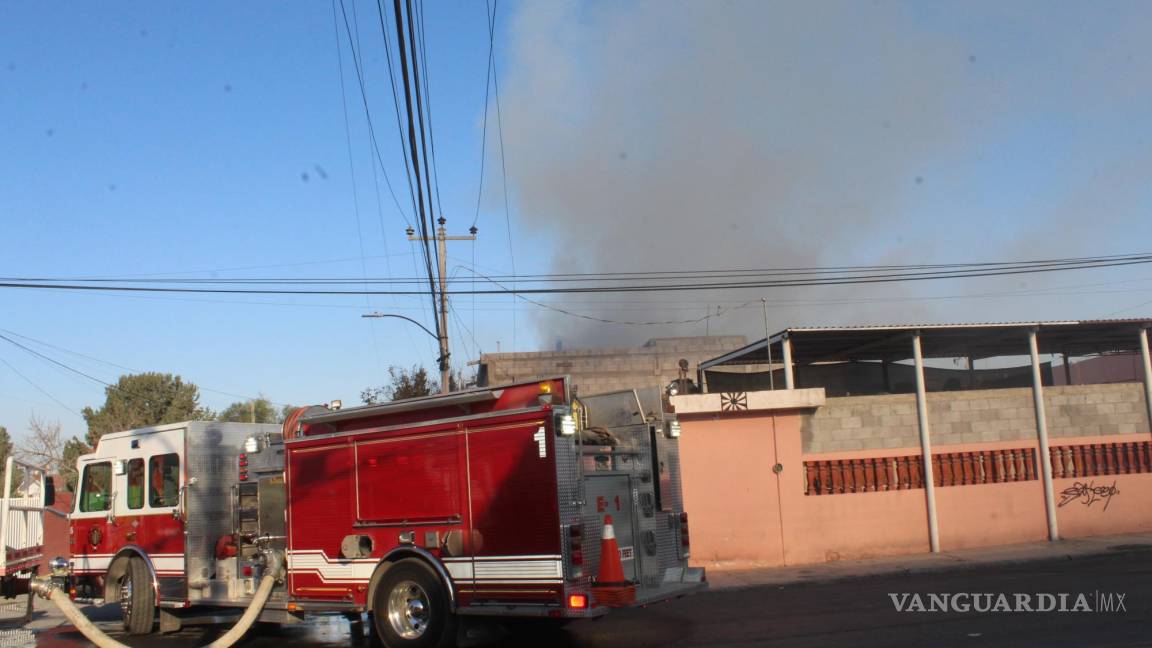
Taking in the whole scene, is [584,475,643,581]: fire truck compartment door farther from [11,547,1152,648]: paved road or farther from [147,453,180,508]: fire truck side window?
[147,453,180,508]: fire truck side window

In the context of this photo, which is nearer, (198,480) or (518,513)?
(518,513)

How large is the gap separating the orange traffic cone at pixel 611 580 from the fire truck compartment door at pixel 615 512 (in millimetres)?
129

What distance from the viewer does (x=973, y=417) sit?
18.9m

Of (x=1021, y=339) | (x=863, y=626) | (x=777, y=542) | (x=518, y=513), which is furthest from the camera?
(x=1021, y=339)

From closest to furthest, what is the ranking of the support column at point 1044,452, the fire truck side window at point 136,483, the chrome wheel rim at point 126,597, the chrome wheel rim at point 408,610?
the chrome wheel rim at point 408,610 → the chrome wheel rim at point 126,597 → the fire truck side window at point 136,483 → the support column at point 1044,452

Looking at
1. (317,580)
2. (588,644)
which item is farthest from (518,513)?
(317,580)

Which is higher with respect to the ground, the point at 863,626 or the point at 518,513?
the point at 518,513

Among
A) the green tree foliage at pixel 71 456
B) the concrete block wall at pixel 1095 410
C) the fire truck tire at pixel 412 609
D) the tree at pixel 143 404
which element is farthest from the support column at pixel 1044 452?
the tree at pixel 143 404

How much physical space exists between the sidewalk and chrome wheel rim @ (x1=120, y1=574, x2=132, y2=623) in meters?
8.66

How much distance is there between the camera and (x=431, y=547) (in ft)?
30.5

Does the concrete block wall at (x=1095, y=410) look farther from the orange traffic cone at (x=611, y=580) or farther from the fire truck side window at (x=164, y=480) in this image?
the fire truck side window at (x=164, y=480)

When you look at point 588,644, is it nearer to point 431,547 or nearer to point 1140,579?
point 431,547

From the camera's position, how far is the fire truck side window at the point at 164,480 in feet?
39.7

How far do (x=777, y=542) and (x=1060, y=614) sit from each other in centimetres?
775
